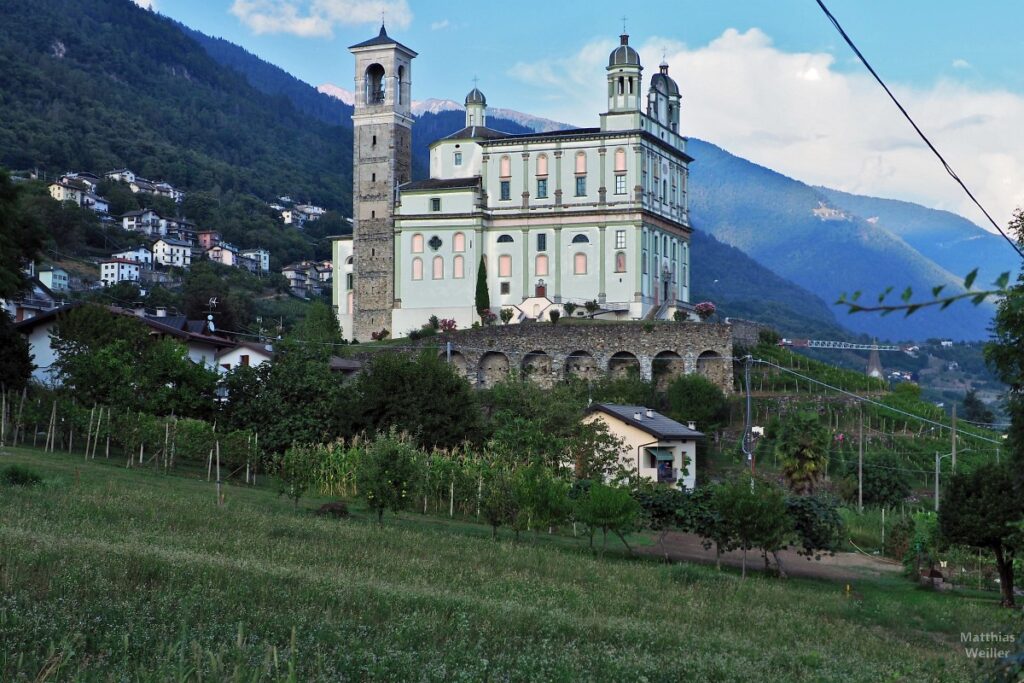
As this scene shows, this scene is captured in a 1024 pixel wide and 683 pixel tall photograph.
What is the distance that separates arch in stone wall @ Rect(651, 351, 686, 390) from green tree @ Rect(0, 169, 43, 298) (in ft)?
106

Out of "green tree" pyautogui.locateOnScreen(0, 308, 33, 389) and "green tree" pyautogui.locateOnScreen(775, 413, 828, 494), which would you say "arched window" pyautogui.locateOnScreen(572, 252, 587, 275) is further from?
"green tree" pyautogui.locateOnScreen(0, 308, 33, 389)

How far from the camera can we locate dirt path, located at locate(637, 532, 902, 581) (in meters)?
Answer: 36.3

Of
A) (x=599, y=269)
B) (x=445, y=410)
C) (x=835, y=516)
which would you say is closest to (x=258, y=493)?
(x=445, y=410)

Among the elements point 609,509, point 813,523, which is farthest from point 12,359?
point 813,523

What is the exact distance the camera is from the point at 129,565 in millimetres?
19922

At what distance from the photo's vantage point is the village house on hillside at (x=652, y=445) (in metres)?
53.7

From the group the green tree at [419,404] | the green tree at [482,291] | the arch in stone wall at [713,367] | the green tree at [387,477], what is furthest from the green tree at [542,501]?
the green tree at [482,291]

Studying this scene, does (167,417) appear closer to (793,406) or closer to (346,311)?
(793,406)

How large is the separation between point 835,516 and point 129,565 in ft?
70.5

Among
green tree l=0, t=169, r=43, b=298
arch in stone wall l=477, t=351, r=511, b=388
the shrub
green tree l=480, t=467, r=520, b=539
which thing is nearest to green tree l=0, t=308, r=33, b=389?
green tree l=0, t=169, r=43, b=298

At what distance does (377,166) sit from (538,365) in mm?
19621

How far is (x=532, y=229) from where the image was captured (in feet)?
272

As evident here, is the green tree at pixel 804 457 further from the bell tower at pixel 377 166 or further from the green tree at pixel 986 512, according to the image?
the bell tower at pixel 377 166

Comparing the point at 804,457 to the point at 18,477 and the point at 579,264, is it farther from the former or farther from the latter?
the point at 579,264
